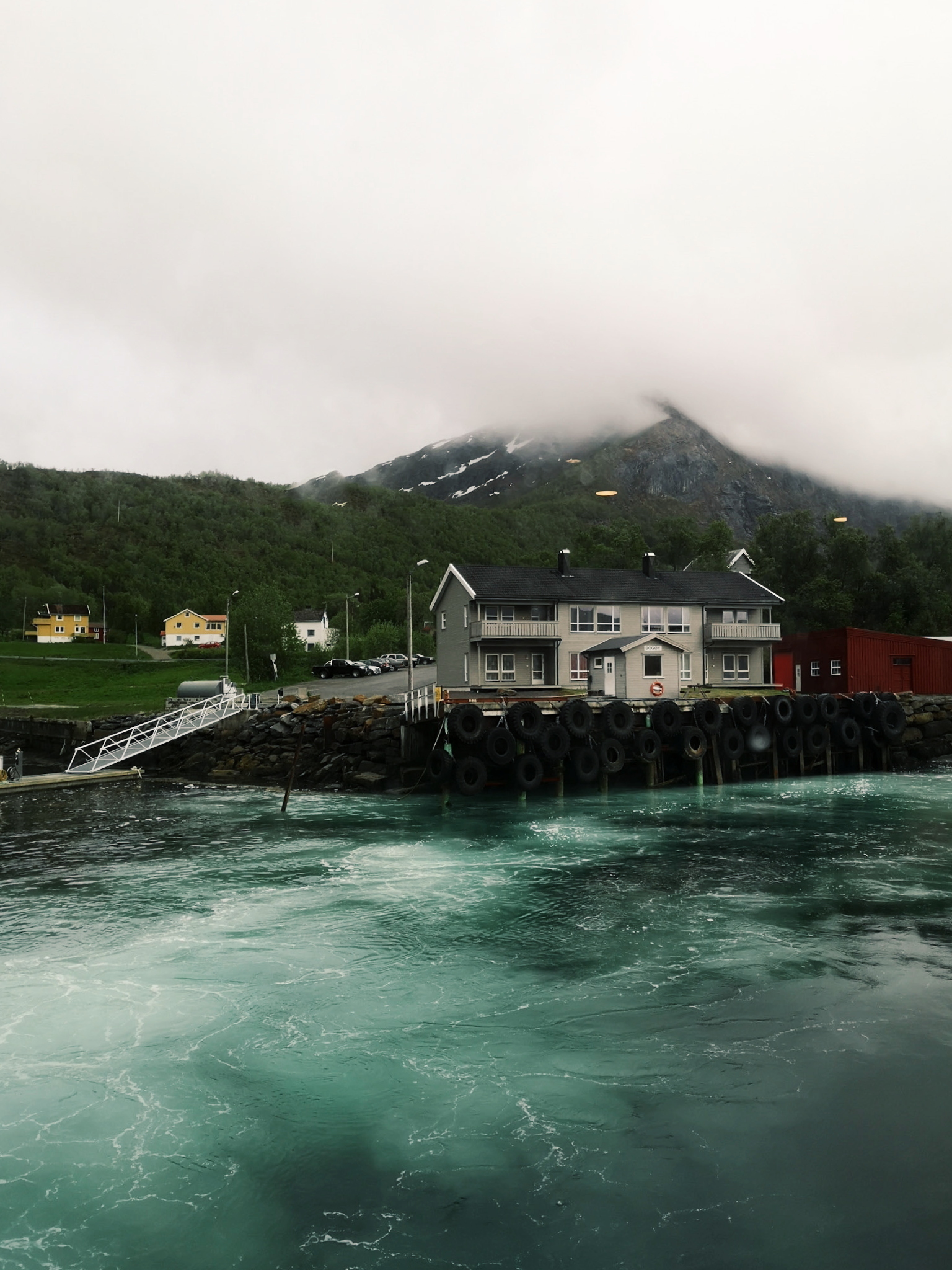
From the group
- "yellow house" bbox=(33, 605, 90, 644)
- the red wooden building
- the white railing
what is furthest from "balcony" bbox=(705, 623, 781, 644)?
"yellow house" bbox=(33, 605, 90, 644)

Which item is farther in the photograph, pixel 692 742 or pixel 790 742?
pixel 790 742

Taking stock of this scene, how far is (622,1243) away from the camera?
8789 millimetres

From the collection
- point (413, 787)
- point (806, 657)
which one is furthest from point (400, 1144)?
point (806, 657)

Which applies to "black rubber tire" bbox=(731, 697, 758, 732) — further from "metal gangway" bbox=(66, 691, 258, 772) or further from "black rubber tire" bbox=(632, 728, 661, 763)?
"metal gangway" bbox=(66, 691, 258, 772)

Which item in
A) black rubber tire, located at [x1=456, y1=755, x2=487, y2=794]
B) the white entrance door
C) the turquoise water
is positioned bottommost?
the turquoise water

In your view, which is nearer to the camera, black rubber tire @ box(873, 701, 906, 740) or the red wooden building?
black rubber tire @ box(873, 701, 906, 740)

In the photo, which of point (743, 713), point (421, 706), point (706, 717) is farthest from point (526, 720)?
point (743, 713)

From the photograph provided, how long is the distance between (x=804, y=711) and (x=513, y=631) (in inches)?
687

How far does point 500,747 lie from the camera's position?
127 feet

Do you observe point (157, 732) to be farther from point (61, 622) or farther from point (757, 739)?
point (61, 622)

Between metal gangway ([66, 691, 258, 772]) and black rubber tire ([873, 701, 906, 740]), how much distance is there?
34.2m

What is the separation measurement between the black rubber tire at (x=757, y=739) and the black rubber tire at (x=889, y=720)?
25.6ft

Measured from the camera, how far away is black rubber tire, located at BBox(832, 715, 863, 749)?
4647 cm

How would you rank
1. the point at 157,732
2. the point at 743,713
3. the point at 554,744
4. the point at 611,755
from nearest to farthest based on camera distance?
the point at 554,744 → the point at 611,755 → the point at 743,713 → the point at 157,732
